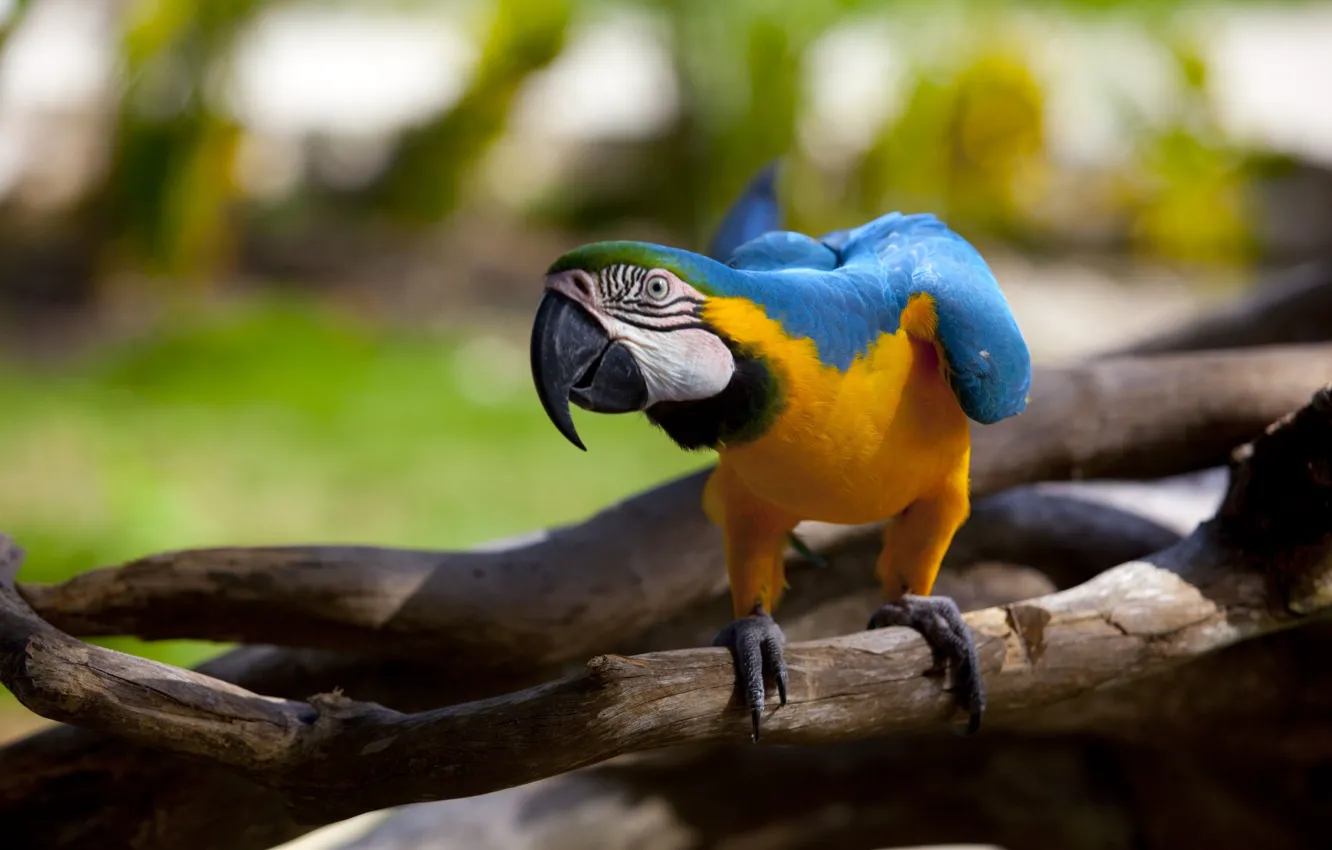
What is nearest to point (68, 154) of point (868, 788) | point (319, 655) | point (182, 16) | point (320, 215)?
point (182, 16)

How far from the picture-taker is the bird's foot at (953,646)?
4.84ft

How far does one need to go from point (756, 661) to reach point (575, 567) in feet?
1.75

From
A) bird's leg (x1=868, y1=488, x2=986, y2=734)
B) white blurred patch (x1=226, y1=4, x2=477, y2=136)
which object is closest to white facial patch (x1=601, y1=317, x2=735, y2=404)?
bird's leg (x1=868, y1=488, x2=986, y2=734)

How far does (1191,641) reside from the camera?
1.60 m

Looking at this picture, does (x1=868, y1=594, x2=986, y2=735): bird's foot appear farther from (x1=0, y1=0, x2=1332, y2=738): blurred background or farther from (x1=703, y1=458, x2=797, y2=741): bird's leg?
(x1=0, y1=0, x2=1332, y2=738): blurred background

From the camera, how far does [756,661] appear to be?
1.34m

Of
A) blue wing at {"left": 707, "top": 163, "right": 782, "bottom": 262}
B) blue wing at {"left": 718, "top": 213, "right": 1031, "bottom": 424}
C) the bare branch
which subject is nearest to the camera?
blue wing at {"left": 718, "top": 213, "right": 1031, "bottom": 424}


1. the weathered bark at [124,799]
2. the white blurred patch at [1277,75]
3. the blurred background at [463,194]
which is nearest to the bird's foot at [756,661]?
the weathered bark at [124,799]

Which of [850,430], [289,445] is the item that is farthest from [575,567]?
[289,445]

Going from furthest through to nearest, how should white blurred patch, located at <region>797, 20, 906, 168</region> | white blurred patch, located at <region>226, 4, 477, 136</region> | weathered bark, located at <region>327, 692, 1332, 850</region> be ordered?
white blurred patch, located at <region>226, 4, 477, 136</region>
white blurred patch, located at <region>797, 20, 906, 168</region>
weathered bark, located at <region>327, 692, 1332, 850</region>

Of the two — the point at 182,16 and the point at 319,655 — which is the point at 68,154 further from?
the point at 319,655

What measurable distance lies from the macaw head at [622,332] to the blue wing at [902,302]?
6cm

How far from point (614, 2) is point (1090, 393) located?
3.88 metres

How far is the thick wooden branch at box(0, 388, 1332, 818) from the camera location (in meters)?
1.24
